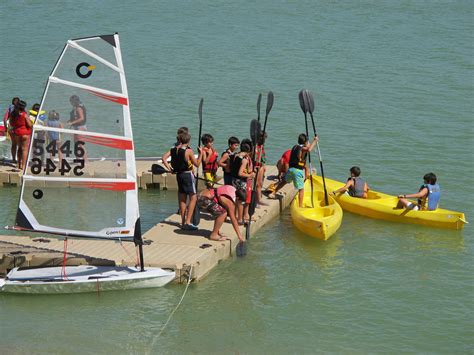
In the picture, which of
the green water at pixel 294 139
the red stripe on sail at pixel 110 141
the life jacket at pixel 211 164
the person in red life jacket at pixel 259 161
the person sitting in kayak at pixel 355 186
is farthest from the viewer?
the person sitting in kayak at pixel 355 186

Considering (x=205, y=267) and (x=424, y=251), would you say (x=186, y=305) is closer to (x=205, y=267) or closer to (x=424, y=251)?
(x=205, y=267)

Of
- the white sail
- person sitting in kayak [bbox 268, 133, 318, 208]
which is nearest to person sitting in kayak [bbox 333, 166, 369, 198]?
person sitting in kayak [bbox 268, 133, 318, 208]

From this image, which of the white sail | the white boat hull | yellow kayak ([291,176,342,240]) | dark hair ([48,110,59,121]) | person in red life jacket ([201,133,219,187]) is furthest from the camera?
person in red life jacket ([201,133,219,187])

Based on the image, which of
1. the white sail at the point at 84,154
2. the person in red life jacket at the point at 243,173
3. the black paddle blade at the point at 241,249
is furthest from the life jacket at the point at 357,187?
the white sail at the point at 84,154

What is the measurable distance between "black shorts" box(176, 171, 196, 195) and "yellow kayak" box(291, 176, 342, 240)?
2204mm

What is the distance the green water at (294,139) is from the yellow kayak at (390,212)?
0.64 feet

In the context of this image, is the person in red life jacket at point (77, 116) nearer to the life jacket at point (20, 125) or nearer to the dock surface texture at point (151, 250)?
the dock surface texture at point (151, 250)

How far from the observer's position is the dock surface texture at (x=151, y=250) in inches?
560

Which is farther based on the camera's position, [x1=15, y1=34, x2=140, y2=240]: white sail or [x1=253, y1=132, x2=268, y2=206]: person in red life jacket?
[x1=253, y1=132, x2=268, y2=206]: person in red life jacket

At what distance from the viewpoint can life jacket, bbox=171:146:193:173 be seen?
1519 centimetres

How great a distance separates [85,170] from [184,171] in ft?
7.29

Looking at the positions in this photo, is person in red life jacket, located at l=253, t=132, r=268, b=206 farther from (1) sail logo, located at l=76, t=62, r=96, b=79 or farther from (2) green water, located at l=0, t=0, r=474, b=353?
(1) sail logo, located at l=76, t=62, r=96, b=79

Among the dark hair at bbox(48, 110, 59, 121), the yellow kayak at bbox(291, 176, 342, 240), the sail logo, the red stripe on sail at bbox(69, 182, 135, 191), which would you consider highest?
the sail logo

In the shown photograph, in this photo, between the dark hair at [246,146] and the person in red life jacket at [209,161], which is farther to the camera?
the person in red life jacket at [209,161]
